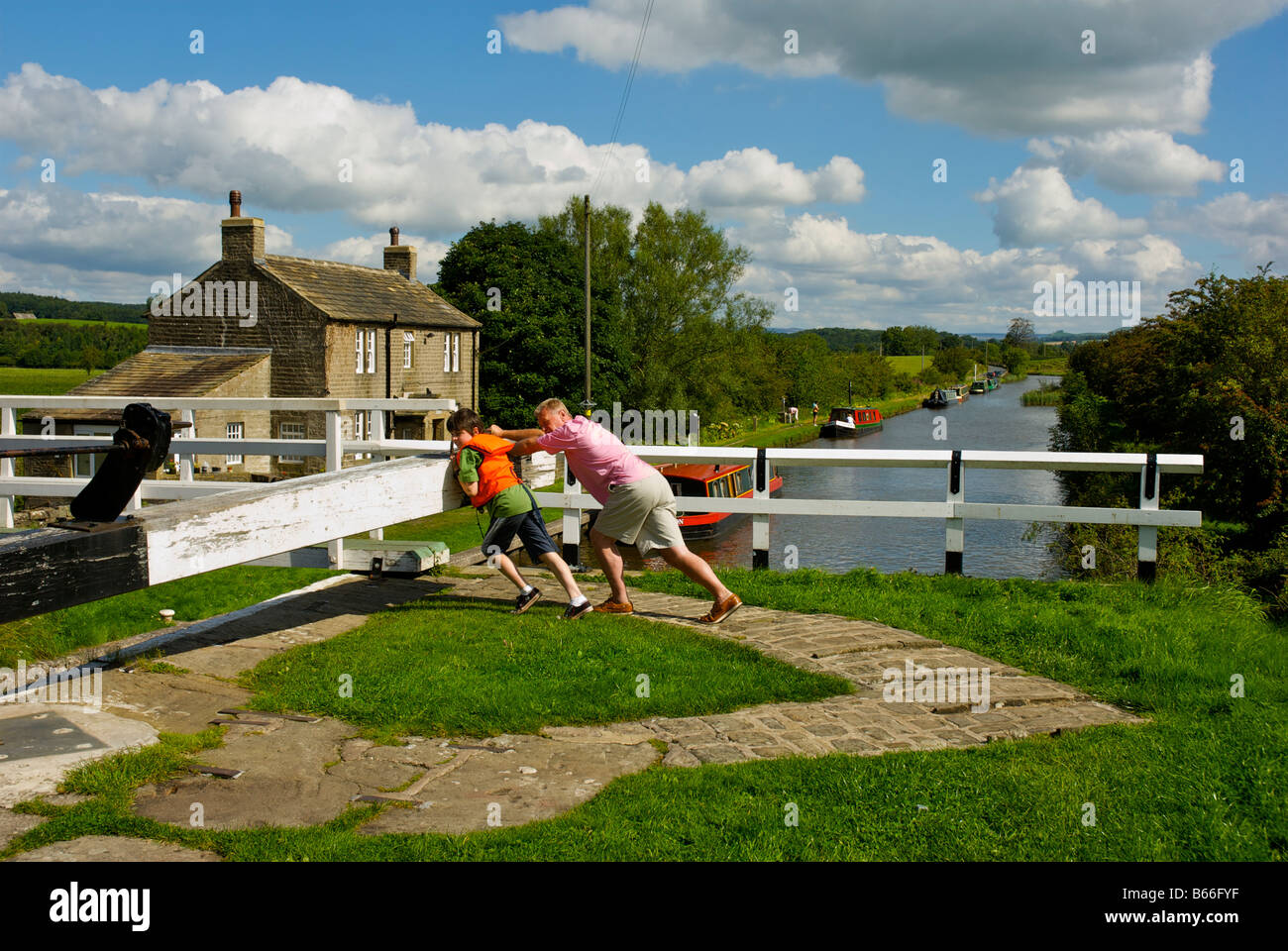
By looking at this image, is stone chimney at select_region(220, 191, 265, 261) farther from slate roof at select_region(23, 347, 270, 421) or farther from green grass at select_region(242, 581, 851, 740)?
green grass at select_region(242, 581, 851, 740)

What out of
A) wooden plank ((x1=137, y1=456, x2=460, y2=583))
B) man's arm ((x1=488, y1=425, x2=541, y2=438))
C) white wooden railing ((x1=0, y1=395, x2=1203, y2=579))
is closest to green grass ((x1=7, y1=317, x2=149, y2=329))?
white wooden railing ((x1=0, y1=395, x2=1203, y2=579))

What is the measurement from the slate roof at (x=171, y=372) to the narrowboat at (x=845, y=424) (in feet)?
132

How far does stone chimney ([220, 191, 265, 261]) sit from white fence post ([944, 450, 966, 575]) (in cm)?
3562

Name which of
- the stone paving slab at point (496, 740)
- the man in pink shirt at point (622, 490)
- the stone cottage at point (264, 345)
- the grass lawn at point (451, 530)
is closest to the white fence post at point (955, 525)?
the stone paving slab at point (496, 740)

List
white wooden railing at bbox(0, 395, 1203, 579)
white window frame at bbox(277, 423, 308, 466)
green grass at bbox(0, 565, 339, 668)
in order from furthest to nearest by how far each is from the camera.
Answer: white window frame at bbox(277, 423, 308, 466)
white wooden railing at bbox(0, 395, 1203, 579)
green grass at bbox(0, 565, 339, 668)

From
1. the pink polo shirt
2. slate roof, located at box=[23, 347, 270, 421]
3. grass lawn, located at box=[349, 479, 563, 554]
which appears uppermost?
slate roof, located at box=[23, 347, 270, 421]

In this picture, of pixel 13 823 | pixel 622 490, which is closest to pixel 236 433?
pixel 622 490

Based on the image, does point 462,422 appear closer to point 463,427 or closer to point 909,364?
point 463,427

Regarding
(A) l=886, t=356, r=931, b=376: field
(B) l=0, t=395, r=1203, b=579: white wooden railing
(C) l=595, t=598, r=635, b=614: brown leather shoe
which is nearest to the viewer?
(C) l=595, t=598, r=635, b=614: brown leather shoe

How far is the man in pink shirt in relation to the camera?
7086 millimetres

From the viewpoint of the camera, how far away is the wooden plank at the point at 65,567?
416 centimetres

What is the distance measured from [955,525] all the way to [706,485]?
16.6 m

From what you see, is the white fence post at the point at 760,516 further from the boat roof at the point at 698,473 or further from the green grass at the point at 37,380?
the green grass at the point at 37,380
